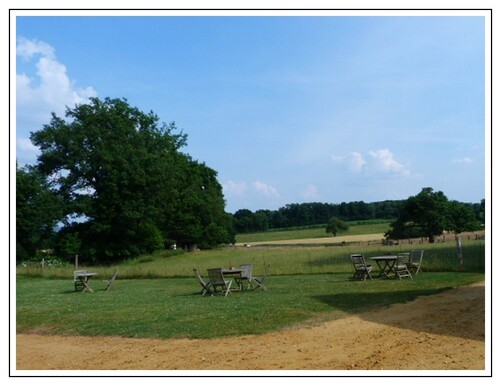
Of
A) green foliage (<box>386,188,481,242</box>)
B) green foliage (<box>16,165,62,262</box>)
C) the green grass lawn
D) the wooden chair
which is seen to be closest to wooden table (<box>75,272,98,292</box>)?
the wooden chair

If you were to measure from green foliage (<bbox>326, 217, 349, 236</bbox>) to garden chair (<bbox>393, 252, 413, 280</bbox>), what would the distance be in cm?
5077

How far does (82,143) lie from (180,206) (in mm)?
12937

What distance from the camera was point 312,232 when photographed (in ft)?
249

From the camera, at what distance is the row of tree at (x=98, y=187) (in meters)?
48.6

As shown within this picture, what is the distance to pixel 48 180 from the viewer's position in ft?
168

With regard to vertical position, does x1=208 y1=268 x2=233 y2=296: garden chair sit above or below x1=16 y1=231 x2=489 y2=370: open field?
above

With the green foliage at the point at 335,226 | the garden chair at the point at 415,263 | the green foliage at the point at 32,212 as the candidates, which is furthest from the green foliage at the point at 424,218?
the garden chair at the point at 415,263

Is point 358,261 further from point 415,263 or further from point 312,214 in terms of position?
point 312,214

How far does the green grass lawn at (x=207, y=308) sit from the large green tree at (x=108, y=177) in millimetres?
32470

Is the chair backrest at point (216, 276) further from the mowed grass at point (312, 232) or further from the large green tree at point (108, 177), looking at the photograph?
the mowed grass at point (312, 232)

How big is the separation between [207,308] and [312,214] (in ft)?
220

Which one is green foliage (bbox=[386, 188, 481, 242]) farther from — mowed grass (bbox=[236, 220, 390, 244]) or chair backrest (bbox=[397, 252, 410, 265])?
chair backrest (bbox=[397, 252, 410, 265])

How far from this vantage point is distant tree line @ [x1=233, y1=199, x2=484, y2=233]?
7181 cm

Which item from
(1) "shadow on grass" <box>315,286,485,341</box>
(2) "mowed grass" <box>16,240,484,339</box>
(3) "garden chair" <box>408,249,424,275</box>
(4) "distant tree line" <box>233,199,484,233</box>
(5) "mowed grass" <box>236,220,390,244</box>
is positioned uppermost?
(4) "distant tree line" <box>233,199,484,233</box>
